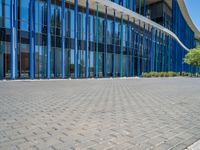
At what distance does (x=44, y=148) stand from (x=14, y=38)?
20.3 meters

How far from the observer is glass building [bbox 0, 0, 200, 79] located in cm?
2272

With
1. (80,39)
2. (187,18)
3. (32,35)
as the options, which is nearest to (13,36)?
(32,35)

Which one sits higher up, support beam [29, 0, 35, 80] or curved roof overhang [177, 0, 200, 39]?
curved roof overhang [177, 0, 200, 39]

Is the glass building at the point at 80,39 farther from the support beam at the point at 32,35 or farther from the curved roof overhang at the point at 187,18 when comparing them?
the curved roof overhang at the point at 187,18

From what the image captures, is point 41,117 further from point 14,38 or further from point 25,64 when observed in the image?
point 25,64

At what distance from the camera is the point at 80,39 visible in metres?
30.0

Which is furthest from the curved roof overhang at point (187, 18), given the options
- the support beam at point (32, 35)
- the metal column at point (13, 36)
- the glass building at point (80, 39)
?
the metal column at point (13, 36)

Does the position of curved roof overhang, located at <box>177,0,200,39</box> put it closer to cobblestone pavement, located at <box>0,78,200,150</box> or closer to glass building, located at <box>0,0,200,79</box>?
glass building, located at <box>0,0,200,79</box>

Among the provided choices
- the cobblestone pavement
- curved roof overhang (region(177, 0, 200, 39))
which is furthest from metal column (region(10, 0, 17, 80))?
curved roof overhang (region(177, 0, 200, 39))

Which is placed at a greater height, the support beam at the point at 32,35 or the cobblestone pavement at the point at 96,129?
the support beam at the point at 32,35

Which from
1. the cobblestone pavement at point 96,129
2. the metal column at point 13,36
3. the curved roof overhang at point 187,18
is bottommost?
the cobblestone pavement at point 96,129

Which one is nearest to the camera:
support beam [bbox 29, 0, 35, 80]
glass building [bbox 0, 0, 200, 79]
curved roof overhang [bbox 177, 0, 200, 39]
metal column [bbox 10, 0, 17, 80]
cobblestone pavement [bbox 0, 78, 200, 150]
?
cobblestone pavement [bbox 0, 78, 200, 150]

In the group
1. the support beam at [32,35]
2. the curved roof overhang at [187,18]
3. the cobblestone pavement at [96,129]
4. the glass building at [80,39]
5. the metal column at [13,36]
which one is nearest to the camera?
the cobblestone pavement at [96,129]

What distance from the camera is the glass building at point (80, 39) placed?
2272 centimetres
